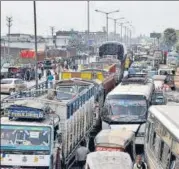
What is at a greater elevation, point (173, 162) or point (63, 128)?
point (173, 162)

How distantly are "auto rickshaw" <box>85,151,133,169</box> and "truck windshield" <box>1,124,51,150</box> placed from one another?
3.15ft

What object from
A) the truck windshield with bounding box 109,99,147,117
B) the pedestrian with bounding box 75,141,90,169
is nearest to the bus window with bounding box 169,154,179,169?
the pedestrian with bounding box 75,141,90,169

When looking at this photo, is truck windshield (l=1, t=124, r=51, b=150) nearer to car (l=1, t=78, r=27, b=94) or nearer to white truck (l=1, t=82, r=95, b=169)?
white truck (l=1, t=82, r=95, b=169)

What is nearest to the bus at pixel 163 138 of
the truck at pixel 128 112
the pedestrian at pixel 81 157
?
the pedestrian at pixel 81 157

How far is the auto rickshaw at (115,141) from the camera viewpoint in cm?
1204

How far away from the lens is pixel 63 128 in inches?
441

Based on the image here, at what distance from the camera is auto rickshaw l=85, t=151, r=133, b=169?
31.0 feet

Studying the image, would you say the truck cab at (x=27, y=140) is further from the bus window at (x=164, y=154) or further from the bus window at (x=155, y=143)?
the bus window at (x=164, y=154)

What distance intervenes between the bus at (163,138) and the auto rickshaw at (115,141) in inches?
33.7

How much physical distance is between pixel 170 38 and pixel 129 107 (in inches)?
2588

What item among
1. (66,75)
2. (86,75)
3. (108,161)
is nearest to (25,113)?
(108,161)

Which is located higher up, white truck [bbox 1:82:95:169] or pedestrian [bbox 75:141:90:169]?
white truck [bbox 1:82:95:169]

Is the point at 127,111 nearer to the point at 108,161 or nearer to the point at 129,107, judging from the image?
the point at 129,107

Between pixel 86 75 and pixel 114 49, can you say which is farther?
pixel 114 49
